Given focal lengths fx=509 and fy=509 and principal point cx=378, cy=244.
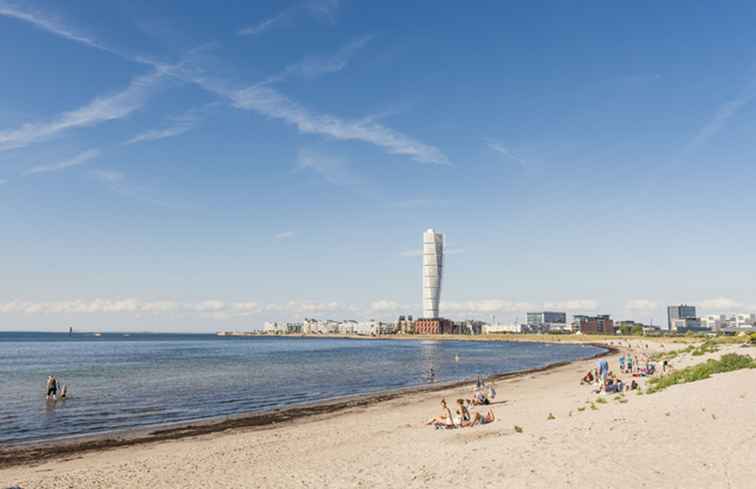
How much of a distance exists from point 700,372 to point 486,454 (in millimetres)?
20611

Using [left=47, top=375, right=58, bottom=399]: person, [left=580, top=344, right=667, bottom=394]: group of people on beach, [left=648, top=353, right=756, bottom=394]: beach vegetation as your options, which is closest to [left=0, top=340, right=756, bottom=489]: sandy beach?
[left=648, top=353, right=756, bottom=394]: beach vegetation

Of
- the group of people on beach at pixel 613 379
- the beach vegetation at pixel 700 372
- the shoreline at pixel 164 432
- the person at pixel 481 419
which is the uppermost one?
the beach vegetation at pixel 700 372

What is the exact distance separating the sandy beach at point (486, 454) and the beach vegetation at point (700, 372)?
241 cm

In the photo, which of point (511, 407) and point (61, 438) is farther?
point (511, 407)

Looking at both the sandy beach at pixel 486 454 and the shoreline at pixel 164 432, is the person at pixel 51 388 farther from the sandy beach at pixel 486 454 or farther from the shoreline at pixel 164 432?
the sandy beach at pixel 486 454

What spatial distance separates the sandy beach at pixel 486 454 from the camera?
13.2m

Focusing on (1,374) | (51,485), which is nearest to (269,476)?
(51,485)

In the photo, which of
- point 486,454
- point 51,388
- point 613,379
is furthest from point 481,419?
point 51,388

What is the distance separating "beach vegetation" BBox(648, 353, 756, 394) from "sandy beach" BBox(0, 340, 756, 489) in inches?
94.9

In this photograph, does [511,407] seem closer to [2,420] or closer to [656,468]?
[656,468]

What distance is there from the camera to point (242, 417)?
29.5 meters

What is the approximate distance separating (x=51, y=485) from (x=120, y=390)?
29.6 meters

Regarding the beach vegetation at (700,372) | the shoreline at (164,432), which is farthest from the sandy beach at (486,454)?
the beach vegetation at (700,372)

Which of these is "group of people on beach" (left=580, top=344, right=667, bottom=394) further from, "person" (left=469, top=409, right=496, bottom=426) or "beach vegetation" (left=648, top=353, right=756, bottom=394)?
"person" (left=469, top=409, right=496, bottom=426)
